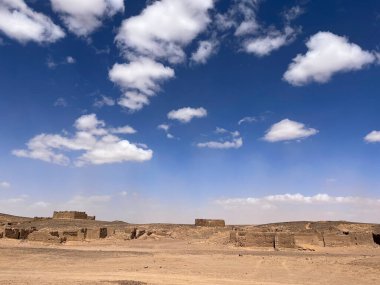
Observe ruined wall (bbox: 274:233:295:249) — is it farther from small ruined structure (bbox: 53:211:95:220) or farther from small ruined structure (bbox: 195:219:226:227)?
small ruined structure (bbox: 53:211:95:220)

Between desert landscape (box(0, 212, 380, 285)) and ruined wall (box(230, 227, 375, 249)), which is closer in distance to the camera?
desert landscape (box(0, 212, 380, 285))

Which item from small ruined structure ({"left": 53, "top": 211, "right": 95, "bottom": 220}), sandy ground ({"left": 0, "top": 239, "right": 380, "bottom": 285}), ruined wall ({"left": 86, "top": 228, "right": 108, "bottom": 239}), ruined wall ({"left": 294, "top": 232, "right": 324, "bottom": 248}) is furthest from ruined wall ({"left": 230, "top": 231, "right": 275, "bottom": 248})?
small ruined structure ({"left": 53, "top": 211, "right": 95, "bottom": 220})

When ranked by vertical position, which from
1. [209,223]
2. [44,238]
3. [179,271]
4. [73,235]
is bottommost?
[179,271]

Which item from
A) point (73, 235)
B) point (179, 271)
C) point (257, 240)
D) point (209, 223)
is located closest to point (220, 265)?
point (179, 271)

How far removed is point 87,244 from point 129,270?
19488mm

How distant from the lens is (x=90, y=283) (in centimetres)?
1330

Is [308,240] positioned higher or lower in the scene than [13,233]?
lower

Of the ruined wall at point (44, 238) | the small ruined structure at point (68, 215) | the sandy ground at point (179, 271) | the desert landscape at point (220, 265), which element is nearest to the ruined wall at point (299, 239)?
the desert landscape at point (220, 265)

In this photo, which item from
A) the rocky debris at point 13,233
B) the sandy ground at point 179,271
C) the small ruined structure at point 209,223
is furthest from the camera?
the small ruined structure at point 209,223

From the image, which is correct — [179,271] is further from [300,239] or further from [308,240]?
[308,240]

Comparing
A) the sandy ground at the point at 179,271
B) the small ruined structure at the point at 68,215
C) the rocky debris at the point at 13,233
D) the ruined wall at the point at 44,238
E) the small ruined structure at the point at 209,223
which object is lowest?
the sandy ground at the point at 179,271

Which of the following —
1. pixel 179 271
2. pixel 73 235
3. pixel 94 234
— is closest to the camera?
pixel 179 271

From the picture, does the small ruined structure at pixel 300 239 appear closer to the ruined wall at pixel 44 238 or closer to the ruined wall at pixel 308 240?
the ruined wall at pixel 308 240

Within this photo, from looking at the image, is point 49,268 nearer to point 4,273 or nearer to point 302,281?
point 4,273
